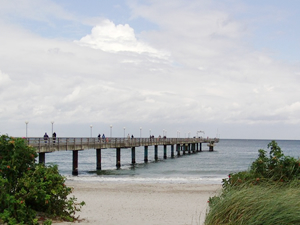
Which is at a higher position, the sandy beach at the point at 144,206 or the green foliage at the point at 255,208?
the green foliage at the point at 255,208

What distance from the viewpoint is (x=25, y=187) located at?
10250 millimetres

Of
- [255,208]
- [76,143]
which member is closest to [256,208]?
[255,208]

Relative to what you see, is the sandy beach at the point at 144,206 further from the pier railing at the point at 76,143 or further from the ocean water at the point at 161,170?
the pier railing at the point at 76,143

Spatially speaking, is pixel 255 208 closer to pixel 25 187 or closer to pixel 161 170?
pixel 25 187

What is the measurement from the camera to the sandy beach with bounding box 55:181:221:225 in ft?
41.0

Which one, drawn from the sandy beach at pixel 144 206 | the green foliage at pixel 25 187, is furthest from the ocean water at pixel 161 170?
the sandy beach at pixel 144 206

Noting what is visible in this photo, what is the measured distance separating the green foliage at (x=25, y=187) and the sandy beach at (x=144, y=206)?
1259mm

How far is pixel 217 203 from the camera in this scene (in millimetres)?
7984

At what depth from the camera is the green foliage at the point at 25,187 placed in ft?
32.1

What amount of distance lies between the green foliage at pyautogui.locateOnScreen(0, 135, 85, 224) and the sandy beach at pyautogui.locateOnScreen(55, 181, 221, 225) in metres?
1.26

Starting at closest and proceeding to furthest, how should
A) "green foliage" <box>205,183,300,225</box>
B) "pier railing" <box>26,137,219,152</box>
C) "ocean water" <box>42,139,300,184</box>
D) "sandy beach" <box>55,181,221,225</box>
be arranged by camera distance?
"green foliage" <box>205,183,300,225</box>, "sandy beach" <box>55,181,221,225</box>, "pier railing" <box>26,137,219,152</box>, "ocean water" <box>42,139,300,184</box>

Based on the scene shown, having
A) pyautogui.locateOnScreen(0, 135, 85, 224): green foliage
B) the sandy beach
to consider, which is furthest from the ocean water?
the sandy beach

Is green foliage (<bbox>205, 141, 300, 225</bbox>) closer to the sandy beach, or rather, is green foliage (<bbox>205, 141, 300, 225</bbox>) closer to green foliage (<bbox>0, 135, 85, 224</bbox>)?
the sandy beach

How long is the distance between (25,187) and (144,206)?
6.91 m
